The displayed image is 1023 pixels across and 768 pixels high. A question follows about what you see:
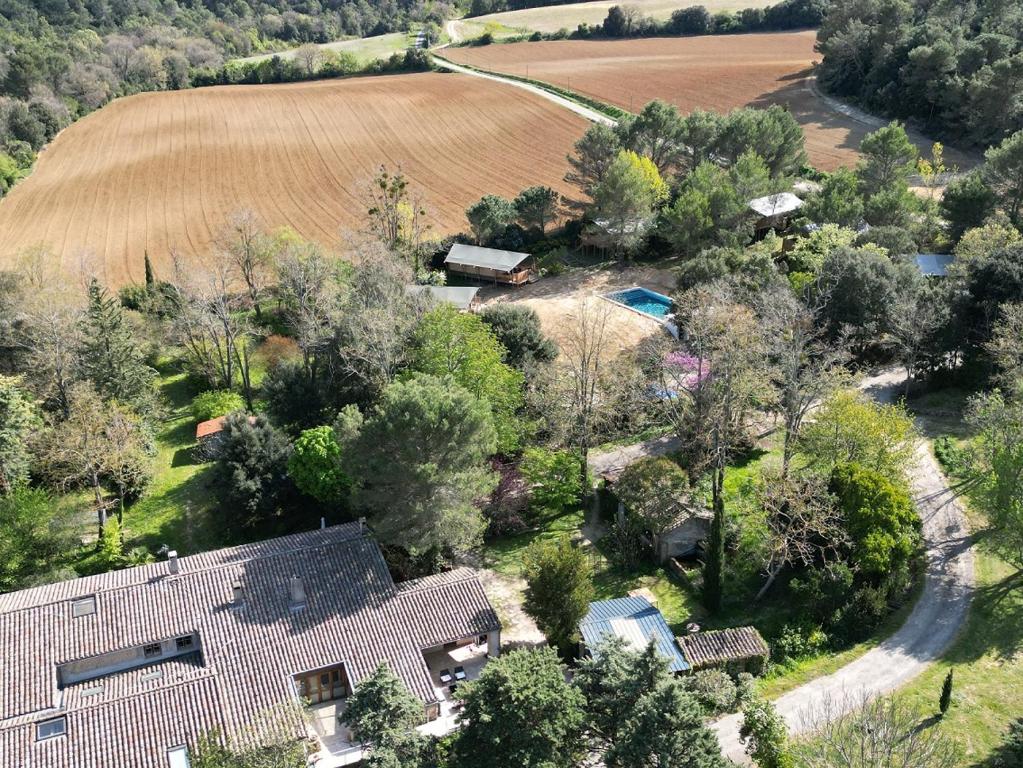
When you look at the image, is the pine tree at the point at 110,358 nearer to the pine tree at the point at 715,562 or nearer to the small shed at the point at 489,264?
the small shed at the point at 489,264

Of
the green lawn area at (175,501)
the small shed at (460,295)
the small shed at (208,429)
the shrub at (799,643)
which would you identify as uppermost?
the small shed at (460,295)

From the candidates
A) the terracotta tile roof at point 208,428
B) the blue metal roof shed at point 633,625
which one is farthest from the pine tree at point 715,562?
the terracotta tile roof at point 208,428

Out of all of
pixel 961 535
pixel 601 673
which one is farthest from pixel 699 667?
pixel 961 535

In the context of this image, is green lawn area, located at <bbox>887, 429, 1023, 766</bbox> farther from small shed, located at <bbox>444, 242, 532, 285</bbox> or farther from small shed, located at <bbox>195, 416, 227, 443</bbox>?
small shed, located at <bbox>444, 242, 532, 285</bbox>

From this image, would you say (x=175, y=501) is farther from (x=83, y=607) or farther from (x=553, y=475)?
→ (x=553, y=475)

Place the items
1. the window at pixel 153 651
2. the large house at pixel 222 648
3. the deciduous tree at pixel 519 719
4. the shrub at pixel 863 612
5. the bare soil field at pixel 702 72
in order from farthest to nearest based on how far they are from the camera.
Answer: the bare soil field at pixel 702 72, the shrub at pixel 863 612, the window at pixel 153 651, the large house at pixel 222 648, the deciduous tree at pixel 519 719

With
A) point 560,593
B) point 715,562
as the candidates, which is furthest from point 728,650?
point 560,593
